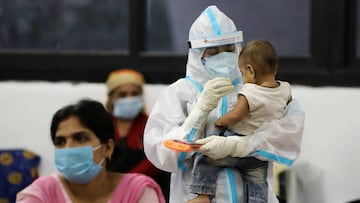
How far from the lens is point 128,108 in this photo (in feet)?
13.2

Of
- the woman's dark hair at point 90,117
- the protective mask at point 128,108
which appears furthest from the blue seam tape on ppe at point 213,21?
the protective mask at point 128,108

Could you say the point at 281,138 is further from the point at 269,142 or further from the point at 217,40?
the point at 217,40

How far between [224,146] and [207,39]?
0.30m

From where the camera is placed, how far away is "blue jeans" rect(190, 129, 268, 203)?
220cm

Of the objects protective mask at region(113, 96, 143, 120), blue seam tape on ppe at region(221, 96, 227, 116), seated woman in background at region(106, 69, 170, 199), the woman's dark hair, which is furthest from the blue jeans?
protective mask at region(113, 96, 143, 120)

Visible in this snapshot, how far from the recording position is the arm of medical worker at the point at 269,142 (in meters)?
2.13

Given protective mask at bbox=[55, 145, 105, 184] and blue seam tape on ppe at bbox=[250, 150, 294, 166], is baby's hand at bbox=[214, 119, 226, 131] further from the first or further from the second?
protective mask at bbox=[55, 145, 105, 184]

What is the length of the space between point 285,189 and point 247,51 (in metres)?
1.64

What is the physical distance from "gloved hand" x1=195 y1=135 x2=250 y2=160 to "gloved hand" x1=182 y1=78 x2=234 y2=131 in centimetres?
5

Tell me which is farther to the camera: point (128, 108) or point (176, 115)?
point (128, 108)

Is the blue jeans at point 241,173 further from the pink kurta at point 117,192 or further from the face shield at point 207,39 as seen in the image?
the pink kurta at point 117,192

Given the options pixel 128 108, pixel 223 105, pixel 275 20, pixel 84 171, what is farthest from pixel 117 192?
pixel 275 20

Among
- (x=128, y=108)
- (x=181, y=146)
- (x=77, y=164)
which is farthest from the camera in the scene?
(x=128, y=108)

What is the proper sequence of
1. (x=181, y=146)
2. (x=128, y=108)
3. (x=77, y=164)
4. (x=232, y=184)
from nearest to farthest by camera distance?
1. (x=181, y=146)
2. (x=232, y=184)
3. (x=77, y=164)
4. (x=128, y=108)
